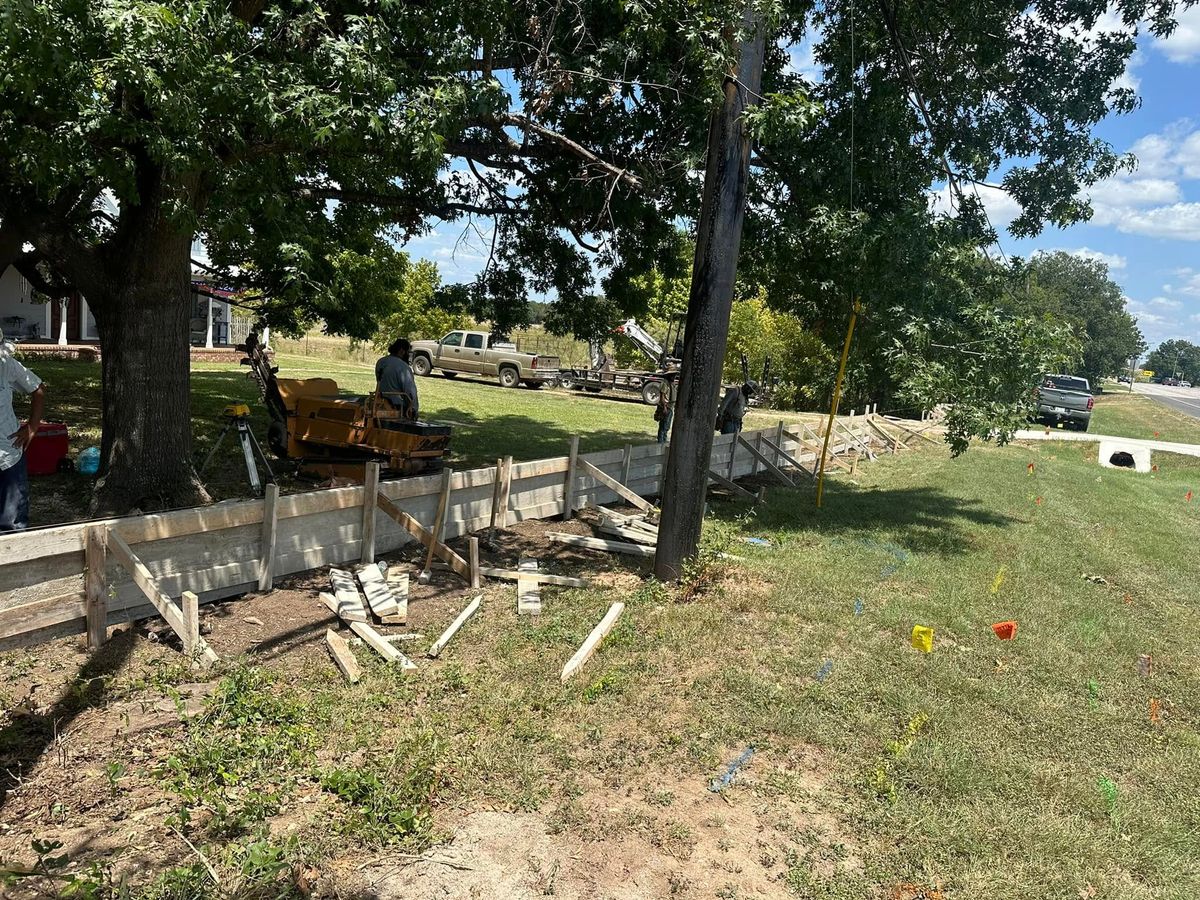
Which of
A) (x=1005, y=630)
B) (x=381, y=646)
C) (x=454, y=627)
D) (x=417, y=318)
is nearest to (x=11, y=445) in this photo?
(x=381, y=646)

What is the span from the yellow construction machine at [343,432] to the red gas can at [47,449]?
2.40 m

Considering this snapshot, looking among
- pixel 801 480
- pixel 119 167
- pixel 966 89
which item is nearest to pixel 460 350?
pixel 801 480

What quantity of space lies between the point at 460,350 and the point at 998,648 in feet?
83.1

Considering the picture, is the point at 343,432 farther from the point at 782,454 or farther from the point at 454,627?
the point at 782,454

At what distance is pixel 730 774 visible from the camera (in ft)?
14.3

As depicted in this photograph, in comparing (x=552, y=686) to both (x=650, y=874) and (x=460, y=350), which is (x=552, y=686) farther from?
(x=460, y=350)

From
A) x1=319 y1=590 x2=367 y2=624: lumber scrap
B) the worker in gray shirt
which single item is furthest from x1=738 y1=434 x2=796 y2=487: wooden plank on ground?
x1=319 y1=590 x2=367 y2=624: lumber scrap

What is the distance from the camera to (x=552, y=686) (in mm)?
5254

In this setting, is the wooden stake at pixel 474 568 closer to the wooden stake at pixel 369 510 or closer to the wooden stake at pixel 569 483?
the wooden stake at pixel 369 510

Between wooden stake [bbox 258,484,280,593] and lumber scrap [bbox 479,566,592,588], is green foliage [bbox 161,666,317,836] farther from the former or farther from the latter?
Result: lumber scrap [bbox 479,566,592,588]

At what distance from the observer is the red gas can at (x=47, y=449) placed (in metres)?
8.62

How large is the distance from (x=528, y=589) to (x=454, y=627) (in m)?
1.08

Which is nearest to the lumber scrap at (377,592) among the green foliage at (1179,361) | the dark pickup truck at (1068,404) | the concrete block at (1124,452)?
the concrete block at (1124,452)

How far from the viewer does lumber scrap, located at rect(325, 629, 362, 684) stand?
5.12 m
